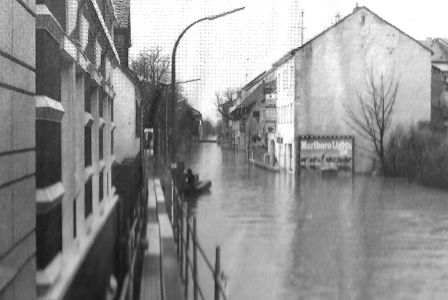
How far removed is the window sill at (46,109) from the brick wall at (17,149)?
5 centimetres

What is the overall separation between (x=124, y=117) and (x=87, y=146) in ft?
1.61

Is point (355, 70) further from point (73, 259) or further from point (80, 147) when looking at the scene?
point (73, 259)

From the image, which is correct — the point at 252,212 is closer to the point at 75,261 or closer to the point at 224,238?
the point at 224,238

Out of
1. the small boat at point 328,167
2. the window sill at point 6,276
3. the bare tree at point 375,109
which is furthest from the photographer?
the small boat at point 328,167

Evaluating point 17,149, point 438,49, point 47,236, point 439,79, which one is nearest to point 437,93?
point 439,79

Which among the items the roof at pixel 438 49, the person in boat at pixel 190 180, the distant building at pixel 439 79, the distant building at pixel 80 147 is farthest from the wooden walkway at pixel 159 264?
the roof at pixel 438 49

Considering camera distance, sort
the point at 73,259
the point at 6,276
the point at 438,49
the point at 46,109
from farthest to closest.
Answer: the point at 438,49 → the point at 73,259 → the point at 46,109 → the point at 6,276

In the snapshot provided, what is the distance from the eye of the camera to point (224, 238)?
4.59m

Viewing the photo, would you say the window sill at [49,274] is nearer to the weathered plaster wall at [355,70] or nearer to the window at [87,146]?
the window at [87,146]

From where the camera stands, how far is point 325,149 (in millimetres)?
11391

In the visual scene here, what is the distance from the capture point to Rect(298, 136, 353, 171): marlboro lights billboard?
37.3 ft

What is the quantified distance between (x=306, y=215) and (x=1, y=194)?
20.1 ft

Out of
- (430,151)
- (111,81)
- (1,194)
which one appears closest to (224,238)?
(111,81)

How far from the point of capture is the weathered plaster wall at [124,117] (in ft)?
5.32
